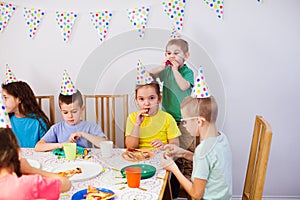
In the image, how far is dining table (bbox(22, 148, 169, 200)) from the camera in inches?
46.1

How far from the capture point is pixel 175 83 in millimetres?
1903

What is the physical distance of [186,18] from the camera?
2.23 m

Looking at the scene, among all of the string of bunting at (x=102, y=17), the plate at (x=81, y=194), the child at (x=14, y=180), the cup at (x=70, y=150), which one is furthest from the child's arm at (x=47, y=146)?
the string of bunting at (x=102, y=17)

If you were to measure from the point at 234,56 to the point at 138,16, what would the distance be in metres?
0.68

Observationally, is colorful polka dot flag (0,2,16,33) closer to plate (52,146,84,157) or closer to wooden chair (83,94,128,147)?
wooden chair (83,94,128,147)

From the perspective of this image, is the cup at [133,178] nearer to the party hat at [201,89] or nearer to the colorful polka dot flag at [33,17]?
the party hat at [201,89]

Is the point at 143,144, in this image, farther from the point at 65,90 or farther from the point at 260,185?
the point at 260,185

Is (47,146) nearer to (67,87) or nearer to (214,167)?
(67,87)

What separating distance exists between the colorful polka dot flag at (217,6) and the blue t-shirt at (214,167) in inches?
42.9

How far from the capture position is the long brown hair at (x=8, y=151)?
2.82 feet

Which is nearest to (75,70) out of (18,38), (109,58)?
(18,38)

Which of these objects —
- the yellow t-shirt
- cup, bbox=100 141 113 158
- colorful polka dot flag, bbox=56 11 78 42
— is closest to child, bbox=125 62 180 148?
the yellow t-shirt

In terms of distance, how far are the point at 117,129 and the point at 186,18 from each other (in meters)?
0.88

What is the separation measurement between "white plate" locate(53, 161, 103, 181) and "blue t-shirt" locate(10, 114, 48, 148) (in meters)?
0.68
